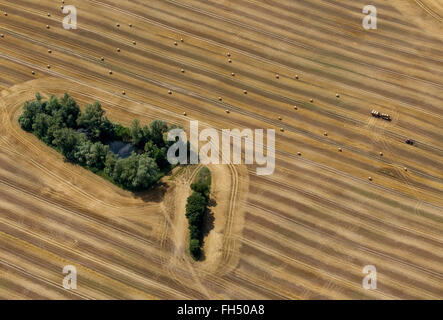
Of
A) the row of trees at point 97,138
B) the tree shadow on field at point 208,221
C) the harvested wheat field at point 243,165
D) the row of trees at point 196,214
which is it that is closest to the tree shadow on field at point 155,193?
the harvested wheat field at point 243,165

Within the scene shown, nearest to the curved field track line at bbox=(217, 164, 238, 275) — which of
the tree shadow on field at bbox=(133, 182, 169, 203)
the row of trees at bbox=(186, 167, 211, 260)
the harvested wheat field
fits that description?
the harvested wheat field

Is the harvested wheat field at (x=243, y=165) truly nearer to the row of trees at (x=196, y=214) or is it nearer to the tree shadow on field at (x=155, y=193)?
the tree shadow on field at (x=155, y=193)

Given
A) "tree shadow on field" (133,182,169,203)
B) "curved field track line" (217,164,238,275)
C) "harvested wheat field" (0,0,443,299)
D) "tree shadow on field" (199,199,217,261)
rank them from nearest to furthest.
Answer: "harvested wheat field" (0,0,443,299) → "curved field track line" (217,164,238,275) → "tree shadow on field" (199,199,217,261) → "tree shadow on field" (133,182,169,203)

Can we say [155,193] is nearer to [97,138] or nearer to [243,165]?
[97,138]

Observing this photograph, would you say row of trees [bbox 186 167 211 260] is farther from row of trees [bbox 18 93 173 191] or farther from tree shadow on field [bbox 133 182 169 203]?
row of trees [bbox 18 93 173 191]

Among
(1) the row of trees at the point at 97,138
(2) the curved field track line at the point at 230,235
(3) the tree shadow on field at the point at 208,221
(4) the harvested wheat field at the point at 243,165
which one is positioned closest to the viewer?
(4) the harvested wheat field at the point at 243,165

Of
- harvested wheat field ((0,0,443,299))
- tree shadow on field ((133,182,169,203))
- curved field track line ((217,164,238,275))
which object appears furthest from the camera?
tree shadow on field ((133,182,169,203))
